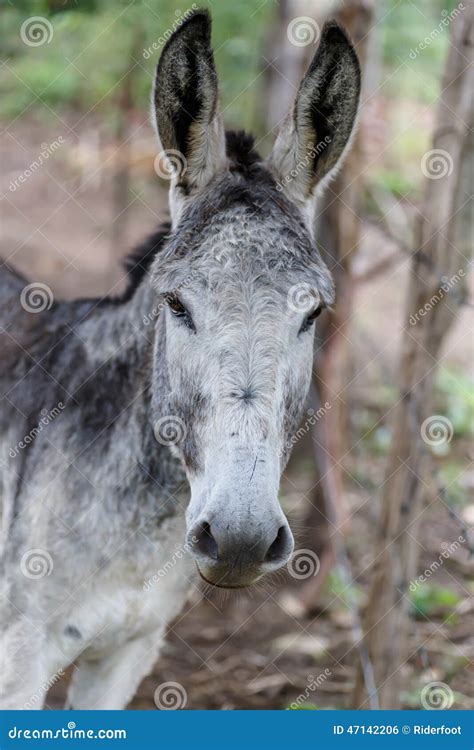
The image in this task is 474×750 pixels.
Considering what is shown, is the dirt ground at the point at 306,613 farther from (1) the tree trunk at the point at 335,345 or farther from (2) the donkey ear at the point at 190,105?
(2) the donkey ear at the point at 190,105

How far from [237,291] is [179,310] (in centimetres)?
23

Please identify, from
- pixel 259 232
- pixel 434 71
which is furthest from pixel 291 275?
pixel 434 71

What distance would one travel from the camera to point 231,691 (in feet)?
17.3

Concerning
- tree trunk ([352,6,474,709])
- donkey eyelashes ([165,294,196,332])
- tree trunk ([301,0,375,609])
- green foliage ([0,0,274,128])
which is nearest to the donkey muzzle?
donkey eyelashes ([165,294,196,332])

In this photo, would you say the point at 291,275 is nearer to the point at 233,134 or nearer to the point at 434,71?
the point at 233,134

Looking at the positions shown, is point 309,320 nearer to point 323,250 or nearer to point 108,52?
point 323,250

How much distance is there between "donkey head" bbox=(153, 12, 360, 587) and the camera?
253 centimetres

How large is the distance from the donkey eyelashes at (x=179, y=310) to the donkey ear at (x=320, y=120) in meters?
0.63

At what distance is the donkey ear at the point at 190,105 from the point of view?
9.86ft

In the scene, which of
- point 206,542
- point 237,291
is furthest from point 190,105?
point 206,542

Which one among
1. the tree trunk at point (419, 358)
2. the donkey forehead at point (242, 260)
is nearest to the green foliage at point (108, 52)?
the tree trunk at point (419, 358)

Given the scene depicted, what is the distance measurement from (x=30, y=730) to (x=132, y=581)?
664mm

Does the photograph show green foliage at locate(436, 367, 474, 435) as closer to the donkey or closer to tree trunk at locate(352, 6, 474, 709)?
tree trunk at locate(352, 6, 474, 709)

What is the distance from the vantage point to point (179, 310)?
9.62 ft
